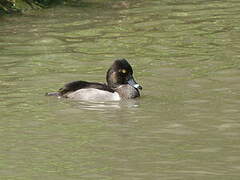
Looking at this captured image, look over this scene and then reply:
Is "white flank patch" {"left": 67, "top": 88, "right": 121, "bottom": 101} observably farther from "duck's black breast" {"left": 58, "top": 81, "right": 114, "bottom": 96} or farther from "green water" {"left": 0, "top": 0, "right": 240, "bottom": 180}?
"green water" {"left": 0, "top": 0, "right": 240, "bottom": 180}

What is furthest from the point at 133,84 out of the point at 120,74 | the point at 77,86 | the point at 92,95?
the point at 77,86

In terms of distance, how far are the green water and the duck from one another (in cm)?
22

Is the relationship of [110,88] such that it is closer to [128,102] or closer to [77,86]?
[128,102]

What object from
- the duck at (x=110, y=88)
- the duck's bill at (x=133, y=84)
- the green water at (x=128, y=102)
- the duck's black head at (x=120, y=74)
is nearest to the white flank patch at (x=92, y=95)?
the duck at (x=110, y=88)

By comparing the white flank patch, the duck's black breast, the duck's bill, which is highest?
the duck's black breast

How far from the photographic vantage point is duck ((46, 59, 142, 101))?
51.6 ft

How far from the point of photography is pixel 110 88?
16.1m

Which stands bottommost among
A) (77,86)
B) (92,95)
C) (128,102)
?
(128,102)

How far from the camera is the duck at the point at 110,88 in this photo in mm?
15719

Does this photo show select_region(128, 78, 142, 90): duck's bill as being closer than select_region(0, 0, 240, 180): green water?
No

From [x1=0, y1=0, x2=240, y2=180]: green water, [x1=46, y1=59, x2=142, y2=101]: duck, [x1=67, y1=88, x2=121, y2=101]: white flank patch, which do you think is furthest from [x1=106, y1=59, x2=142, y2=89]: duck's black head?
[x1=67, y1=88, x2=121, y2=101]: white flank patch

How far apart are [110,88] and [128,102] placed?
50 cm

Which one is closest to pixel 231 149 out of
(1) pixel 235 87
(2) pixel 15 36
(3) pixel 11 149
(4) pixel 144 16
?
(3) pixel 11 149

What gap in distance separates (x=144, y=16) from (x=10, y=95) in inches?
390
